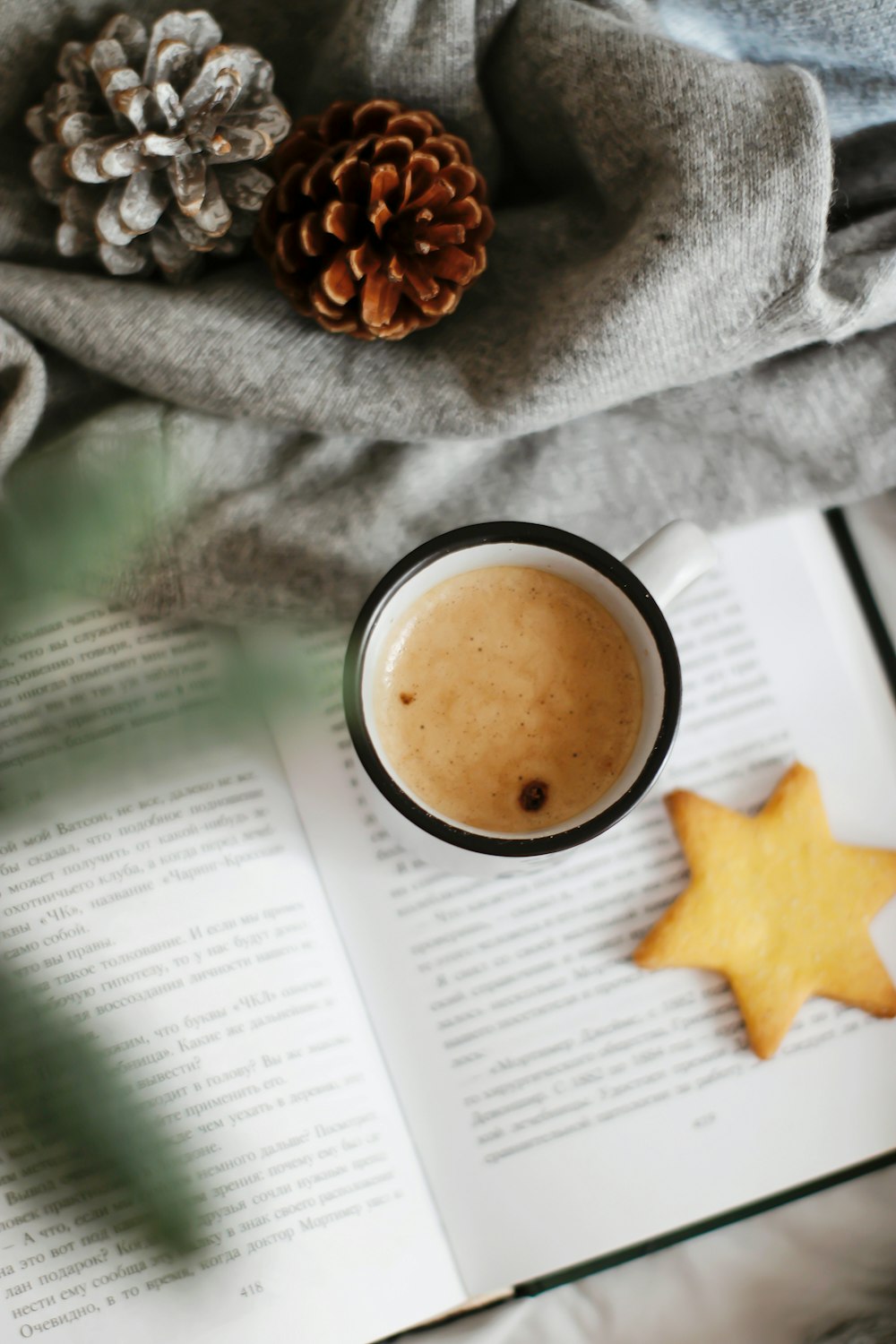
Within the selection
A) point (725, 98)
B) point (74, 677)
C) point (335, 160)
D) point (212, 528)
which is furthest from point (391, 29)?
point (74, 677)

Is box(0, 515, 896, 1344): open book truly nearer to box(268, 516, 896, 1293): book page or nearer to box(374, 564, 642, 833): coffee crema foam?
box(268, 516, 896, 1293): book page

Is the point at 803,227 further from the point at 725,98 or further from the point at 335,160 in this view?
the point at 335,160

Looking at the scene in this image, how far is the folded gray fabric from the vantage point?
517 millimetres

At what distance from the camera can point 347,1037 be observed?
59 cm

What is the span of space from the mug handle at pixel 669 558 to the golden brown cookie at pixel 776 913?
0.54 feet

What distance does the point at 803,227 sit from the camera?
0.50m

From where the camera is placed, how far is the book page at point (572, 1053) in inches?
23.3

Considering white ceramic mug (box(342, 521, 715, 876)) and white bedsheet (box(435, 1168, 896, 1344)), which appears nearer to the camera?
white ceramic mug (box(342, 521, 715, 876))

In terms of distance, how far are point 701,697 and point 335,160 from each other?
0.39 meters

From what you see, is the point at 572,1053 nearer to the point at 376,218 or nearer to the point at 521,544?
the point at 521,544

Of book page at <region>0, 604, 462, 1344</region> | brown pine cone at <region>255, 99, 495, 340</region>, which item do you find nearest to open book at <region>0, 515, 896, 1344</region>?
book page at <region>0, 604, 462, 1344</region>

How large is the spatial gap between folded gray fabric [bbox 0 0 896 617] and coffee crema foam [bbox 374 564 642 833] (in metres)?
0.09

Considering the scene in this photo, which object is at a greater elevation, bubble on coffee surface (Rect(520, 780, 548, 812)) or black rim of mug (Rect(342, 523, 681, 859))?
black rim of mug (Rect(342, 523, 681, 859))

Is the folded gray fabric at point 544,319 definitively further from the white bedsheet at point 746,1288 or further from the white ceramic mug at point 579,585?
the white bedsheet at point 746,1288
